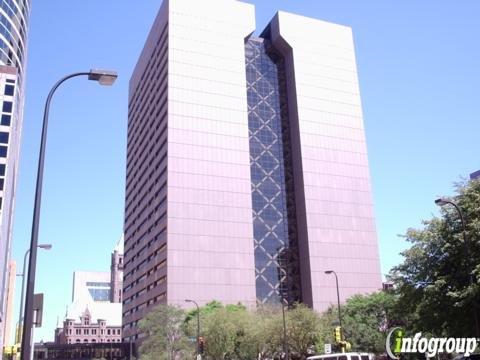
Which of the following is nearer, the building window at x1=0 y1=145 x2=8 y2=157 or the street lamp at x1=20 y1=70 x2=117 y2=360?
the street lamp at x1=20 y1=70 x2=117 y2=360

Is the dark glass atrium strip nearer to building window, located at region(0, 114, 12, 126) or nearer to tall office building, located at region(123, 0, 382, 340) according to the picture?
tall office building, located at region(123, 0, 382, 340)

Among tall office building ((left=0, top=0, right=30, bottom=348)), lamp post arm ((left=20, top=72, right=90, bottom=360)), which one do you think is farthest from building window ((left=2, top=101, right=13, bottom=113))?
lamp post arm ((left=20, top=72, right=90, bottom=360))

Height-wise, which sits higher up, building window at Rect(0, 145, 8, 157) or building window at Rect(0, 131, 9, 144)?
building window at Rect(0, 131, 9, 144)

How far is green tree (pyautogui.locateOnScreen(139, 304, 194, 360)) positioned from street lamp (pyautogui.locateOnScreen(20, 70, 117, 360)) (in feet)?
222

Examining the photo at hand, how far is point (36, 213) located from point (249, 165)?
11056 centimetres

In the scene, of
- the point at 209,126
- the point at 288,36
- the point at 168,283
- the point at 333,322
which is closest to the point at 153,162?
the point at 209,126

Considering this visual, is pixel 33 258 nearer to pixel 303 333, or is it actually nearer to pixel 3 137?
pixel 303 333

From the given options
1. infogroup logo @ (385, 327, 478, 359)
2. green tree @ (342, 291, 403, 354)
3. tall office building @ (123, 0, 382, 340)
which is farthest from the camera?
tall office building @ (123, 0, 382, 340)

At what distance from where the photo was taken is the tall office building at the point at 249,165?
115188mm

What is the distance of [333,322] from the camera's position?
222ft

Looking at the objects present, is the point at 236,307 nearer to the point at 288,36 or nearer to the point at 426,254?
the point at 426,254

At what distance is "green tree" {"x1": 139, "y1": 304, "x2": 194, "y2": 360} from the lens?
80.1 m

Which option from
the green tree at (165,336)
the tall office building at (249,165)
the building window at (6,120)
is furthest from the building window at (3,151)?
the green tree at (165,336)

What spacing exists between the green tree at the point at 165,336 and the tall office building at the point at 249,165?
67.3 feet
